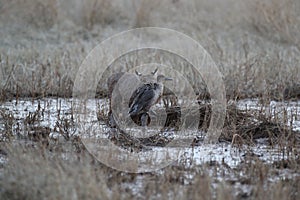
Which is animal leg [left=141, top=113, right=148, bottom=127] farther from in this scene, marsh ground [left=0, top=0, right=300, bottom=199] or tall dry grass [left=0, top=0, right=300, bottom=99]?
tall dry grass [left=0, top=0, right=300, bottom=99]

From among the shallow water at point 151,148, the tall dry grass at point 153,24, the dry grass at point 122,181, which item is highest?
the tall dry grass at point 153,24

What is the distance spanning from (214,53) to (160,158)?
15.4 feet

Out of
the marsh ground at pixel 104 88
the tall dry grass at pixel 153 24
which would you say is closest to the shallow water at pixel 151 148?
the marsh ground at pixel 104 88

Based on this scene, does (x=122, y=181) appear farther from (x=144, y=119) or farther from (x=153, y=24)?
(x=153, y=24)

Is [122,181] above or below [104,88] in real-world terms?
below

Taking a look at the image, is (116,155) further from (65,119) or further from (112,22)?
(112,22)

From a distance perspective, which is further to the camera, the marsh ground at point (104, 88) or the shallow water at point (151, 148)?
the shallow water at point (151, 148)

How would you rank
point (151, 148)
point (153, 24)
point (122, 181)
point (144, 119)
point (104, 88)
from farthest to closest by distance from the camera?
1. point (153, 24)
2. point (104, 88)
3. point (144, 119)
4. point (151, 148)
5. point (122, 181)

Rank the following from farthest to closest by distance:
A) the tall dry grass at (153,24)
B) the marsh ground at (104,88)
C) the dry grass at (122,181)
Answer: the tall dry grass at (153,24) → the marsh ground at (104,88) → the dry grass at (122,181)

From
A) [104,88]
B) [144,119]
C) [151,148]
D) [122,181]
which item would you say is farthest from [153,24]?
[122,181]

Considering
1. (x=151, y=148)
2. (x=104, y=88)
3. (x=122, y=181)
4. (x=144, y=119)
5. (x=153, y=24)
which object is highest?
(x=153, y=24)

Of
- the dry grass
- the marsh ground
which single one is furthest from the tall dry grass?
the dry grass

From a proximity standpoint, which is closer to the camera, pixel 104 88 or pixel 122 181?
pixel 122 181

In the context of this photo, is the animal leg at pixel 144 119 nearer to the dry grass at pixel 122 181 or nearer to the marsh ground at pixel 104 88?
the marsh ground at pixel 104 88
